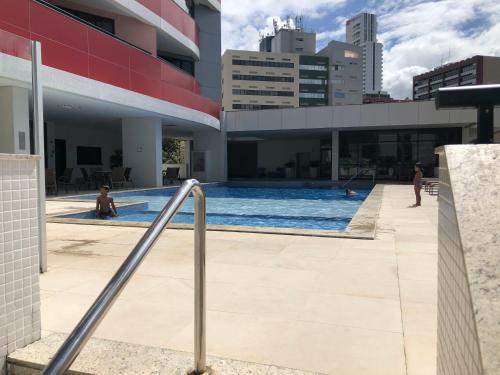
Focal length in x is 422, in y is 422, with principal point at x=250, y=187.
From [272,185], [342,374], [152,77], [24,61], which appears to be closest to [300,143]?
[272,185]

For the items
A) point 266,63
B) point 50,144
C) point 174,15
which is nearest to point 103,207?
point 50,144

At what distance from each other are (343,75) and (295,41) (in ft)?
102

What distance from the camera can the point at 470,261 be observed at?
4.50 feet

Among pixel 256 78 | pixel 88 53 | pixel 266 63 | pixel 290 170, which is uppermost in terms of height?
pixel 266 63

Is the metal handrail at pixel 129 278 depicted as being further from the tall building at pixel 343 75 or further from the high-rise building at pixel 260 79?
the tall building at pixel 343 75

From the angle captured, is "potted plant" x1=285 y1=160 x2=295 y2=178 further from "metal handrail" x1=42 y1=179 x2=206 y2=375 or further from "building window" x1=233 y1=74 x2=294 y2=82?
"building window" x1=233 y1=74 x2=294 y2=82

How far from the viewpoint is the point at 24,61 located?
1109 centimetres

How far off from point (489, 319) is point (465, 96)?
41.3 inches

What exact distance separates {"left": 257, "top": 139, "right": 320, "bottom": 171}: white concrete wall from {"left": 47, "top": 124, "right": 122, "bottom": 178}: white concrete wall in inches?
536

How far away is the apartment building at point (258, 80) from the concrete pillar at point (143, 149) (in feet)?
316

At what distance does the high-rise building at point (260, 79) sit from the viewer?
379 feet

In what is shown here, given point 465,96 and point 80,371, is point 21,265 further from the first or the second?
point 465,96

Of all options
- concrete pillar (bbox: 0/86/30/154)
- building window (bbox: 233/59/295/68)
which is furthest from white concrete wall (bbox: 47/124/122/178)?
building window (bbox: 233/59/295/68)

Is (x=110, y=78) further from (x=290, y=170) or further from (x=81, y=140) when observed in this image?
(x=290, y=170)
